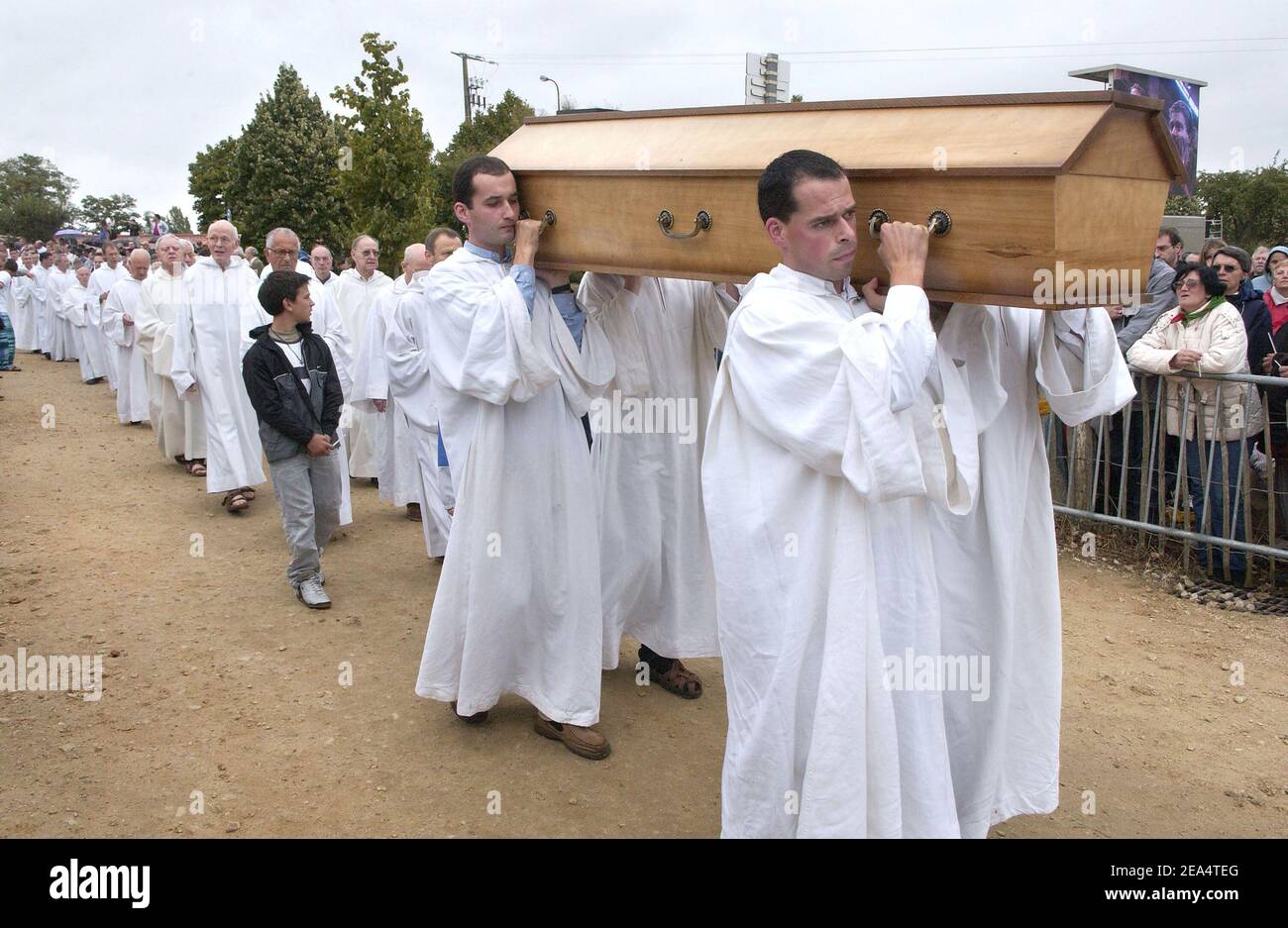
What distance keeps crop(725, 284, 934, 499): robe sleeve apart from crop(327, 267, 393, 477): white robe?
6.40m

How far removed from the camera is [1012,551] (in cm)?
329

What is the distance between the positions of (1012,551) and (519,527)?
78.9 inches

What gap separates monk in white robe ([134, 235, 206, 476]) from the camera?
9.62 metres

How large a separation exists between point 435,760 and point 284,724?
2.58 ft

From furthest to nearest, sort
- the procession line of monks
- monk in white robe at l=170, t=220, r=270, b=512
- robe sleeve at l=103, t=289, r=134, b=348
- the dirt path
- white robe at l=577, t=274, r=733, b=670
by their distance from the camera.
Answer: robe sleeve at l=103, t=289, r=134, b=348 → monk in white robe at l=170, t=220, r=270, b=512 → white robe at l=577, t=274, r=733, b=670 → the dirt path → the procession line of monks

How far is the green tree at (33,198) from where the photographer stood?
183 feet

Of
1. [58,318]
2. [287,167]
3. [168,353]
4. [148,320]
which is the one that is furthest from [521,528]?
[287,167]

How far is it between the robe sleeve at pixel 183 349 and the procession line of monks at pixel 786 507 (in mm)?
5173

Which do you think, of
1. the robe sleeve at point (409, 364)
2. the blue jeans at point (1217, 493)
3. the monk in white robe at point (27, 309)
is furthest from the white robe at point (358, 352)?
the monk in white robe at point (27, 309)

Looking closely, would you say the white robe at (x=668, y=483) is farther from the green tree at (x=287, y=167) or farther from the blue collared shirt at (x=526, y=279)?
the green tree at (x=287, y=167)

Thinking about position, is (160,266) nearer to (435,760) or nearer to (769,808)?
(435,760)

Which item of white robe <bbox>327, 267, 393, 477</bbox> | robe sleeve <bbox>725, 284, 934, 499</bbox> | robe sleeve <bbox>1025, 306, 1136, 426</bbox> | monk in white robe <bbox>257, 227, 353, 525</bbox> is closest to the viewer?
robe sleeve <bbox>725, 284, 934, 499</bbox>

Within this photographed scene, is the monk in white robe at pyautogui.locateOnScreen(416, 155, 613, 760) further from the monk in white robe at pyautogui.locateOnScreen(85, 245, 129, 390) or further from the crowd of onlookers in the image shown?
the monk in white robe at pyautogui.locateOnScreen(85, 245, 129, 390)

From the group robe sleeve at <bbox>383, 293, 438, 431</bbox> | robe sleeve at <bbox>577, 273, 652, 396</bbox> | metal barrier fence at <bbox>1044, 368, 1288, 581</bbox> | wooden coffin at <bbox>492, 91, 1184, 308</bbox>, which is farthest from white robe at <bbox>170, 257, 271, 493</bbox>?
metal barrier fence at <bbox>1044, 368, 1288, 581</bbox>
